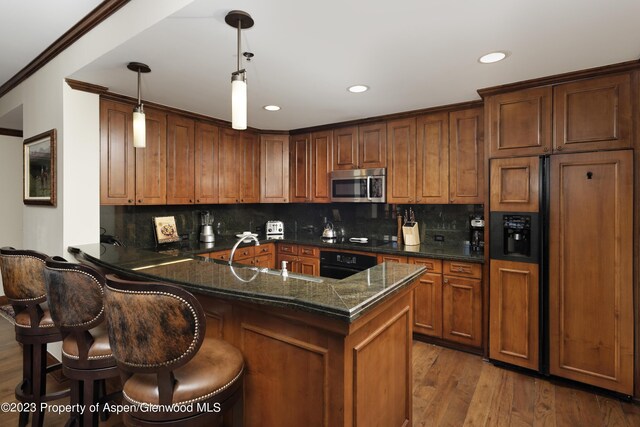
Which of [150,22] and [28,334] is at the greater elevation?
[150,22]

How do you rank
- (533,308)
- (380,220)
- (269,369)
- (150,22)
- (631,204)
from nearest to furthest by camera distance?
1. (269,369)
2. (150,22)
3. (631,204)
4. (533,308)
5. (380,220)

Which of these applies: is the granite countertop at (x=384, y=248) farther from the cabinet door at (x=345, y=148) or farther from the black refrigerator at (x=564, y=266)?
the cabinet door at (x=345, y=148)

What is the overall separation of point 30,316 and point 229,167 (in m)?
2.57

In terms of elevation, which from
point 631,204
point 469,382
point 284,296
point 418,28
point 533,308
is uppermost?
point 418,28

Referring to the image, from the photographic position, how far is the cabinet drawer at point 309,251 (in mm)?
3939

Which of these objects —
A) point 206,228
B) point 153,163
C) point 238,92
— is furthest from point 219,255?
point 238,92

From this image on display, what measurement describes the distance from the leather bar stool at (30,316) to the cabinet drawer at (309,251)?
8.21 feet

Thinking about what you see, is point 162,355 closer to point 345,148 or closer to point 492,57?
point 492,57

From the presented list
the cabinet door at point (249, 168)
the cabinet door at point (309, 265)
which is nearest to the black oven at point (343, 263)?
the cabinet door at point (309, 265)

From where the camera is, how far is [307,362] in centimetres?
139

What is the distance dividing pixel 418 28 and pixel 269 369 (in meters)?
1.90

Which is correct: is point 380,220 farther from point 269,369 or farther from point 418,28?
point 269,369

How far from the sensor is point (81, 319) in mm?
1526

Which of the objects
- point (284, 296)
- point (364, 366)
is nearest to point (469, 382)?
point (364, 366)
